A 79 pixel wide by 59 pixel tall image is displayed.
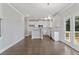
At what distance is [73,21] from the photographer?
7086 millimetres

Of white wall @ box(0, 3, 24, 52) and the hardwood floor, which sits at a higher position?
white wall @ box(0, 3, 24, 52)

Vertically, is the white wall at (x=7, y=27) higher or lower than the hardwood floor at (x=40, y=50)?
higher

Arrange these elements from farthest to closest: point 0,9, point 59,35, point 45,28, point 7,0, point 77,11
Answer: point 45,28, point 59,35, point 77,11, point 0,9, point 7,0

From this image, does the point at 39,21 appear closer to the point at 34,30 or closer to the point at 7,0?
the point at 34,30

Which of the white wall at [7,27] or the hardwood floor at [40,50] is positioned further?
the white wall at [7,27]

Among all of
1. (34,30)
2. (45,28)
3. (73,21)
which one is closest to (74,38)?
(73,21)

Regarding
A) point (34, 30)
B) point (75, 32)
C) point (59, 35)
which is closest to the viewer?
point (75, 32)

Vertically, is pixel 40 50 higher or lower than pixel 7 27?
lower

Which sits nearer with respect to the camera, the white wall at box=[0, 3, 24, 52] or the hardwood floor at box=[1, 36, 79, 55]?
the hardwood floor at box=[1, 36, 79, 55]

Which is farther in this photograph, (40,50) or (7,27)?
(7,27)

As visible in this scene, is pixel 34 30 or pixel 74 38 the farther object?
pixel 34 30
